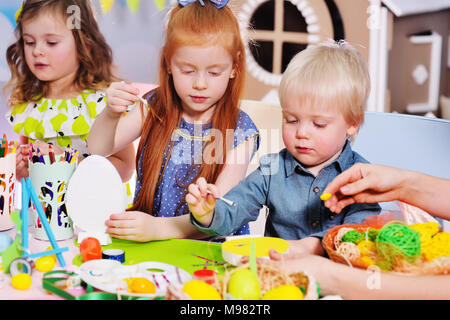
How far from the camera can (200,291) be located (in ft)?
2.02

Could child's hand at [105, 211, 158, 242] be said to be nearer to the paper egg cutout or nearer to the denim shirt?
the paper egg cutout

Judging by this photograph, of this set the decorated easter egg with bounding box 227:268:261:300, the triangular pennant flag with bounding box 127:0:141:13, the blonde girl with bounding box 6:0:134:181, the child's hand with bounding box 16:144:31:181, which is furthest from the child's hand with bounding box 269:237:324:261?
the triangular pennant flag with bounding box 127:0:141:13

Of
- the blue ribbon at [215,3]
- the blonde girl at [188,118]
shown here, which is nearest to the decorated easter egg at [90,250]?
the blonde girl at [188,118]

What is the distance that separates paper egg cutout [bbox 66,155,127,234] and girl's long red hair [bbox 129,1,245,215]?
0.95 ft

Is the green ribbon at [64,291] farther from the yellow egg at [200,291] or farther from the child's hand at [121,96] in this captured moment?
the child's hand at [121,96]

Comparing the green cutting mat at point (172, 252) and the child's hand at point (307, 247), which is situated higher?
the child's hand at point (307, 247)

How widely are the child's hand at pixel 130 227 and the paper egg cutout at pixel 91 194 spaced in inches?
0.6

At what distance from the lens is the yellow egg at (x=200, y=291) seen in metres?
0.62

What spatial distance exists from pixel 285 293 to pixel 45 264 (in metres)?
0.38

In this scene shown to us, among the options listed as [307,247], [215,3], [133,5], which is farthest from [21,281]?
[133,5]

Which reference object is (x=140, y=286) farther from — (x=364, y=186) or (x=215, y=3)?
(x=215, y=3)
